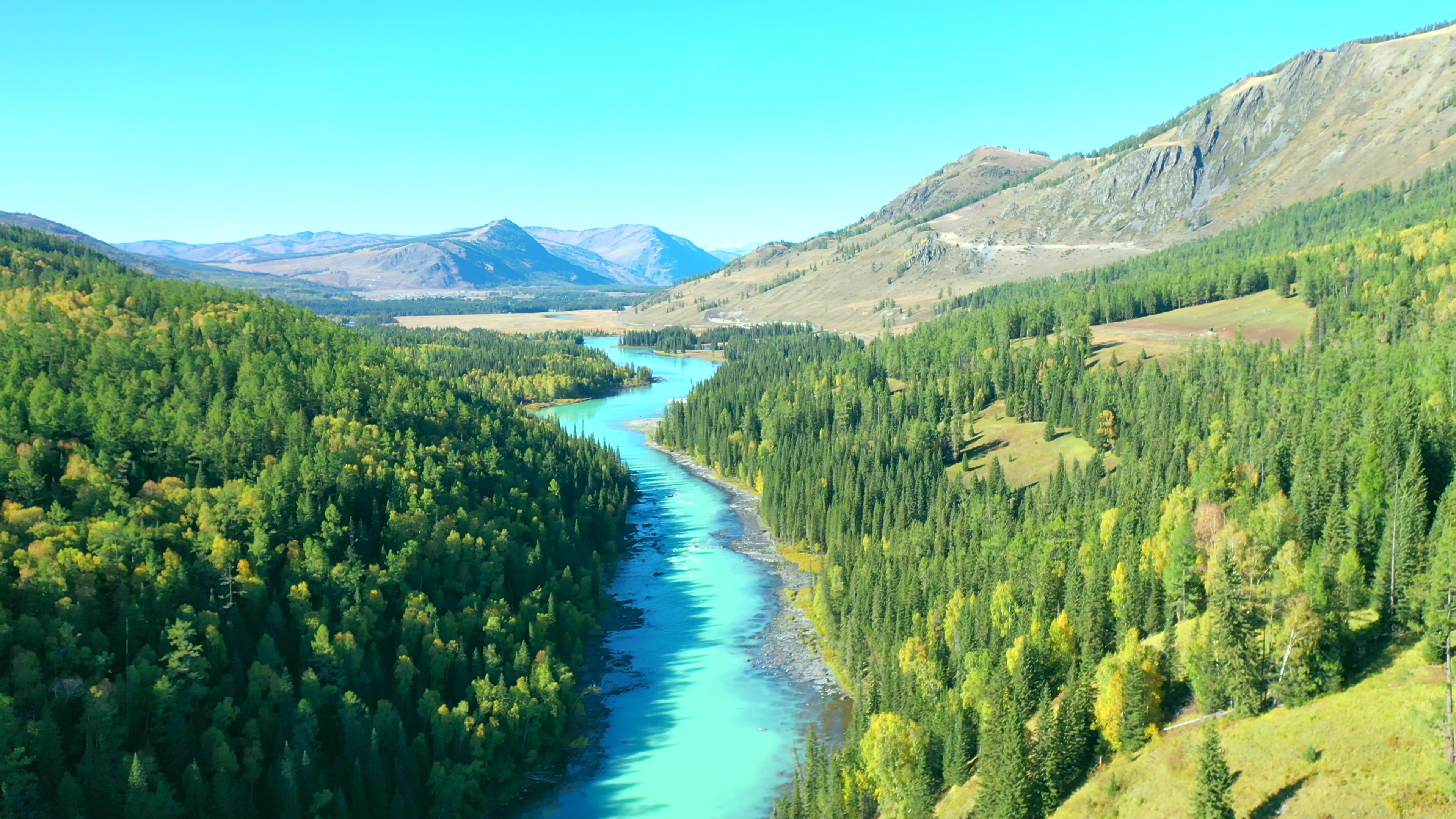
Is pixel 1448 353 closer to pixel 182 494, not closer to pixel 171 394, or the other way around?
pixel 182 494

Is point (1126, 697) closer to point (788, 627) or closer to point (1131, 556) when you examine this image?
point (1131, 556)

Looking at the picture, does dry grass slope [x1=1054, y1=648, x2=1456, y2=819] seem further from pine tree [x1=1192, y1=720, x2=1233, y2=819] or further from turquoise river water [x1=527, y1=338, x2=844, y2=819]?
turquoise river water [x1=527, y1=338, x2=844, y2=819]

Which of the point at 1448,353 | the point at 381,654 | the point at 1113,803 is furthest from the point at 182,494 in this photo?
the point at 1448,353

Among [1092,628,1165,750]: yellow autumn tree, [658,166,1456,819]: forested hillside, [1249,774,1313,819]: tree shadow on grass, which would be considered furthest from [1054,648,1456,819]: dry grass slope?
[1092,628,1165,750]: yellow autumn tree

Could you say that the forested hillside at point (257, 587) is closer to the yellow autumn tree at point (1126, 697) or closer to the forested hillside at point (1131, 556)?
the forested hillside at point (1131, 556)

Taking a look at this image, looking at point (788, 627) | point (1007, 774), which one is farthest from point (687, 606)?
point (1007, 774)

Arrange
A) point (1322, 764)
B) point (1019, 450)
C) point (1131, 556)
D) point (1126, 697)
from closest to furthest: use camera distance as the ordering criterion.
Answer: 1. point (1322, 764)
2. point (1126, 697)
3. point (1131, 556)
4. point (1019, 450)

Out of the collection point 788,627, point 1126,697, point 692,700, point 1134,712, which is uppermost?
point 1126,697
